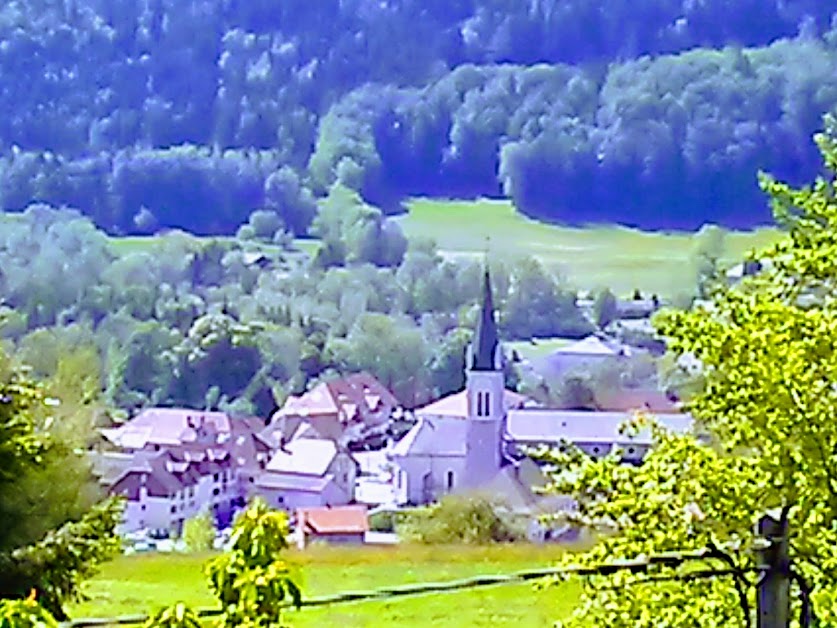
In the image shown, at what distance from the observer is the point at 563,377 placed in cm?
2327

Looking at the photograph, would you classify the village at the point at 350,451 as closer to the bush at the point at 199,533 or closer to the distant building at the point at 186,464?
the distant building at the point at 186,464

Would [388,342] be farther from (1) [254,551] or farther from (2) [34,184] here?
(1) [254,551]

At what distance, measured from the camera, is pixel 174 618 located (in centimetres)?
134

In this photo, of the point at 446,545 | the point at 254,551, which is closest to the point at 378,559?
the point at 446,545

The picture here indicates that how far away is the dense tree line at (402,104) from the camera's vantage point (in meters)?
34.6

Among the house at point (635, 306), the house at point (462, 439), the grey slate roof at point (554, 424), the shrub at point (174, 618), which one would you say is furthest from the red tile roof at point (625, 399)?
the shrub at point (174, 618)

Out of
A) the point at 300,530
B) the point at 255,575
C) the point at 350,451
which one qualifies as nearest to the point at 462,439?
the point at 350,451

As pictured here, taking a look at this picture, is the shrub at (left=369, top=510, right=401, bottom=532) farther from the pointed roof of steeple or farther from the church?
the pointed roof of steeple

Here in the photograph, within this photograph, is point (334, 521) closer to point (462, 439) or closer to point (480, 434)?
point (480, 434)

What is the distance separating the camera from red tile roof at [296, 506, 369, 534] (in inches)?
508

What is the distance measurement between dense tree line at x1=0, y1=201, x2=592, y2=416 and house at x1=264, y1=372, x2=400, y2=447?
80cm

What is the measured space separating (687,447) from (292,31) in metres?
38.1

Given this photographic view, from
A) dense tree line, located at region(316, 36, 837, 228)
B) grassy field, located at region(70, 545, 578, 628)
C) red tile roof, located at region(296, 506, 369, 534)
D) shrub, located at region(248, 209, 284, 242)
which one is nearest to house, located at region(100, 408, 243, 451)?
red tile roof, located at region(296, 506, 369, 534)

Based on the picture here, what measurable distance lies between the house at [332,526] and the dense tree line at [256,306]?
26.3 ft
